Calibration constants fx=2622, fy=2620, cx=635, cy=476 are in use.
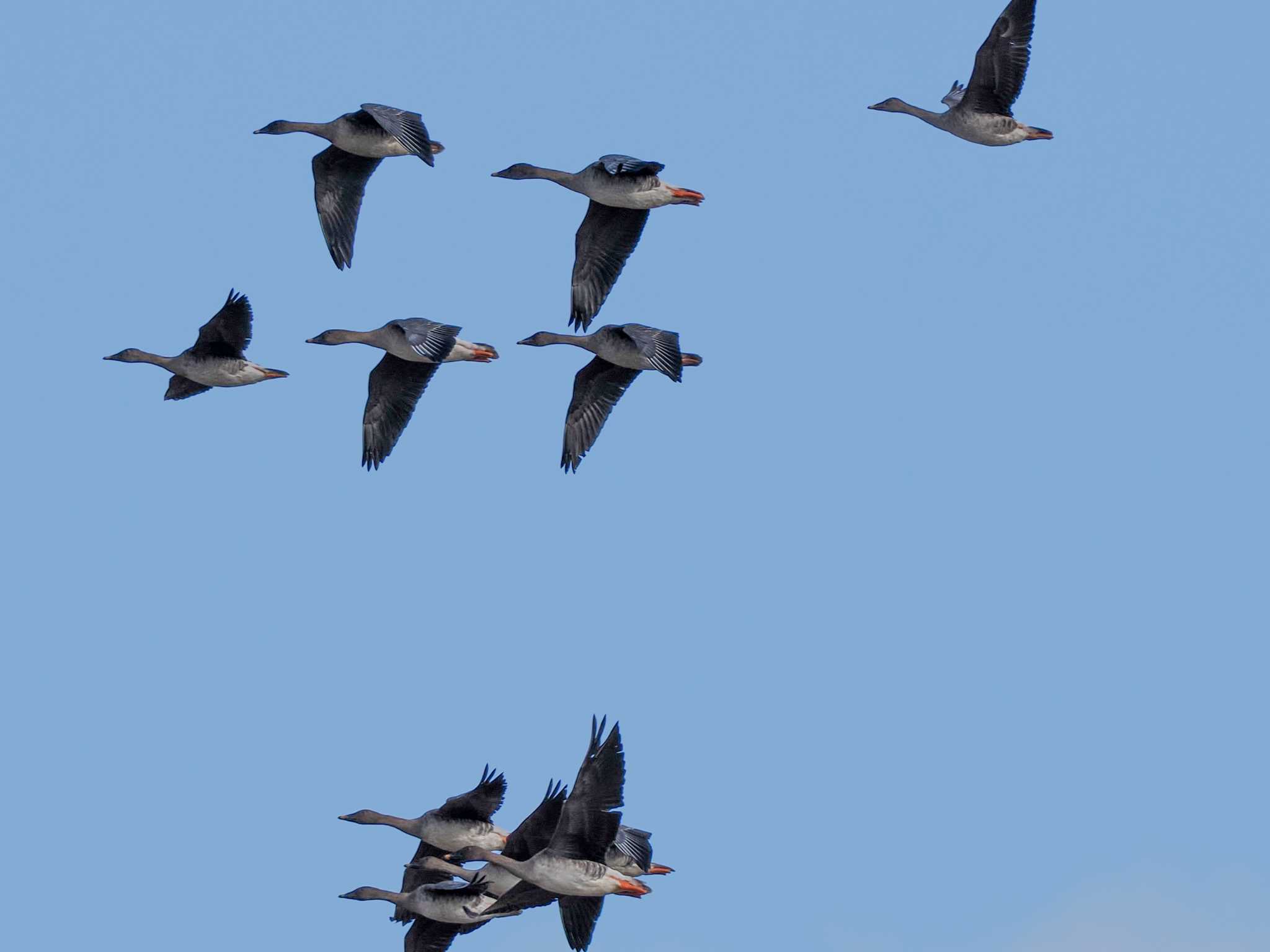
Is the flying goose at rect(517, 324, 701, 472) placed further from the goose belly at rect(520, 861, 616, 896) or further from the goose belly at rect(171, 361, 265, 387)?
the goose belly at rect(520, 861, 616, 896)

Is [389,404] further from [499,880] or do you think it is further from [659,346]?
[499,880]

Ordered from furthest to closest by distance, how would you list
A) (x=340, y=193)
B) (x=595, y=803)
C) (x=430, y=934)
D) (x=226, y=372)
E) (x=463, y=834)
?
(x=340, y=193) < (x=226, y=372) < (x=463, y=834) < (x=430, y=934) < (x=595, y=803)

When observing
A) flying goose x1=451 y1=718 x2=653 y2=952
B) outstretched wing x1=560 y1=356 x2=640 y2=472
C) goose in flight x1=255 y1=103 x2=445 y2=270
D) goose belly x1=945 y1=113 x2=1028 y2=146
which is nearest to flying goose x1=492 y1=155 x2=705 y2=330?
outstretched wing x1=560 y1=356 x2=640 y2=472

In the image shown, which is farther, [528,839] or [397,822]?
[397,822]

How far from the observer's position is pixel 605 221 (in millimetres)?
42125

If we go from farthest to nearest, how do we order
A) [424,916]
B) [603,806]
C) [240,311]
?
[240,311], [424,916], [603,806]

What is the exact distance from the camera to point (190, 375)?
41625 millimetres

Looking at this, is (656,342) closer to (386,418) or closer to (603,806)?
(386,418)

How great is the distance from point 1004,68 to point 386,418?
1139 centimetres

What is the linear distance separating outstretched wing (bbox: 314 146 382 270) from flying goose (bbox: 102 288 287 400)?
2269 mm

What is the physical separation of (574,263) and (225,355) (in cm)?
576

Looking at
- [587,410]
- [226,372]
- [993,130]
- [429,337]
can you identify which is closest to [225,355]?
[226,372]

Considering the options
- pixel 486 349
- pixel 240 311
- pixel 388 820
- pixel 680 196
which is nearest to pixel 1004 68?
pixel 680 196

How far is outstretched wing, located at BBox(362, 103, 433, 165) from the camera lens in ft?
130
